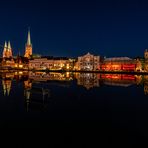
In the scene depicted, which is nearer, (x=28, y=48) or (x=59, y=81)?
(x=59, y=81)

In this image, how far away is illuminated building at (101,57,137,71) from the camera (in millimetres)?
88000

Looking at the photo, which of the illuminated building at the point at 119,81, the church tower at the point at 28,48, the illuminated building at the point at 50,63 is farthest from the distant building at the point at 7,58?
the illuminated building at the point at 119,81

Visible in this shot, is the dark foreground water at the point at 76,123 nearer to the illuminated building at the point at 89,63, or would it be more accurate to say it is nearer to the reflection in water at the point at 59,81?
the reflection in water at the point at 59,81

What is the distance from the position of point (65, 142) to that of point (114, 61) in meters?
88.4

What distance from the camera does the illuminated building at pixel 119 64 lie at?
88.0m

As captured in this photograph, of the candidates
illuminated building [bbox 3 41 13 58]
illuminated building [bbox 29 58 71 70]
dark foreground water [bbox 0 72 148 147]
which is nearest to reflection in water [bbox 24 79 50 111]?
dark foreground water [bbox 0 72 148 147]

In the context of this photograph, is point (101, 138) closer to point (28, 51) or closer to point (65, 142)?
point (65, 142)

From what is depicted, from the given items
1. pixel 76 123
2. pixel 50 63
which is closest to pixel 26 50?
pixel 50 63

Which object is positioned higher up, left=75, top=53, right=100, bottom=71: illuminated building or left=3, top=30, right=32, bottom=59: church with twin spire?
left=3, top=30, right=32, bottom=59: church with twin spire

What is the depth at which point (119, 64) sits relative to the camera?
3580 inches

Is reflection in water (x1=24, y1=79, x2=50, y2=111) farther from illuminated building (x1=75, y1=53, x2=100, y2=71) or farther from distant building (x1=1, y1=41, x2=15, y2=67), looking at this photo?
distant building (x1=1, y1=41, x2=15, y2=67)

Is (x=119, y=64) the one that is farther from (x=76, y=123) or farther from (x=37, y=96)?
(x=76, y=123)

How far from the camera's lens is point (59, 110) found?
40.3 feet

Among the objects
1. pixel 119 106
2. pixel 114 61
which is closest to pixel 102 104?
pixel 119 106
